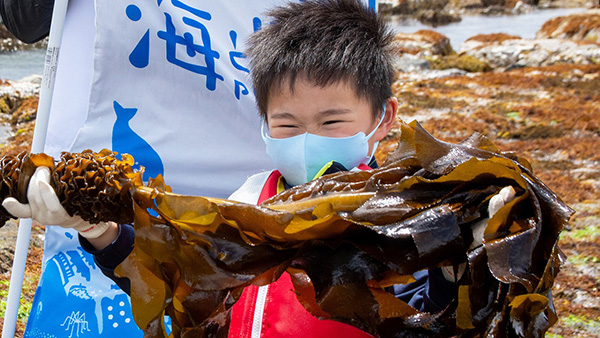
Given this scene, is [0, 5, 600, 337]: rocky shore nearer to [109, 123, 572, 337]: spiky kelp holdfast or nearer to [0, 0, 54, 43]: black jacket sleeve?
[109, 123, 572, 337]: spiky kelp holdfast

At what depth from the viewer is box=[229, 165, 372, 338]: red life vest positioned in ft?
6.44

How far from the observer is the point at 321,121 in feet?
7.47

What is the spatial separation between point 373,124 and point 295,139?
379mm

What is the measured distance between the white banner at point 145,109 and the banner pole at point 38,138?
19 cm

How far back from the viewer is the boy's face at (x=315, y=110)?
2.25 meters

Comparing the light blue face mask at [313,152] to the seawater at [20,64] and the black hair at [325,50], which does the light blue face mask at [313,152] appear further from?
the seawater at [20,64]

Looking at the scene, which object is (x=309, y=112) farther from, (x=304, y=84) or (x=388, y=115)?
(x=388, y=115)

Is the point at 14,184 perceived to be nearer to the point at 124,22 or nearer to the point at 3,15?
the point at 124,22

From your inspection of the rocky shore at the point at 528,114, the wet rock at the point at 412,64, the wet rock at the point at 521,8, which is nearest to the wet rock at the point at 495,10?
the wet rock at the point at 521,8

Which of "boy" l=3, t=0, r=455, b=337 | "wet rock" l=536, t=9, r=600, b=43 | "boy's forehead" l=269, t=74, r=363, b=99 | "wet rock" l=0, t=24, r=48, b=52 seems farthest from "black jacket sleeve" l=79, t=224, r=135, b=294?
"wet rock" l=536, t=9, r=600, b=43

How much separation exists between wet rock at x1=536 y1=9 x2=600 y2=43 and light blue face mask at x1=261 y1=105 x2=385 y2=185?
2209cm

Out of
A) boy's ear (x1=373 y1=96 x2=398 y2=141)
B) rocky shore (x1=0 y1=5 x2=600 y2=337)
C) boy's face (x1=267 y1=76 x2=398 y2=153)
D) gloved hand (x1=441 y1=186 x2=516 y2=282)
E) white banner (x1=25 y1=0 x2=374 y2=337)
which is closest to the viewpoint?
gloved hand (x1=441 y1=186 x2=516 y2=282)

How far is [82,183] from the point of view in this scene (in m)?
1.51

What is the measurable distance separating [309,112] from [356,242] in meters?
0.83
